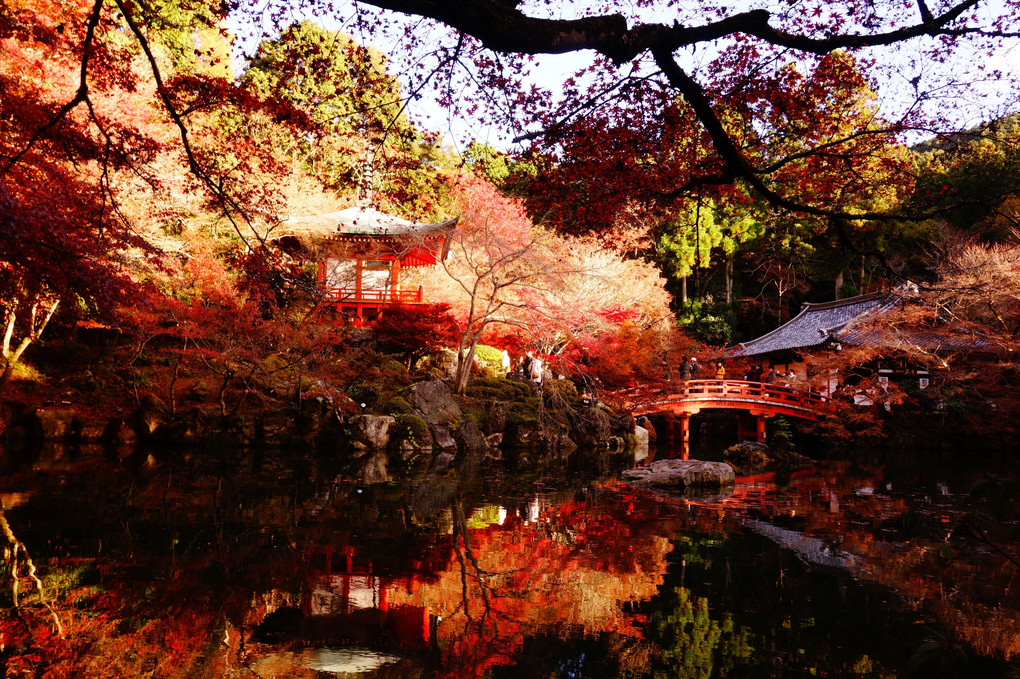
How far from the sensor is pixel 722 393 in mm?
20125

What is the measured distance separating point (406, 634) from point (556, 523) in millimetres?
3618

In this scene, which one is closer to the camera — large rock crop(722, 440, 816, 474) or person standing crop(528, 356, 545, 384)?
large rock crop(722, 440, 816, 474)

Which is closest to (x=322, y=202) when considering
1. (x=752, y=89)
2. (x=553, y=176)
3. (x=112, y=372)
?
(x=112, y=372)

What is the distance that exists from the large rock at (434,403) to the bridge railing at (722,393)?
6219mm

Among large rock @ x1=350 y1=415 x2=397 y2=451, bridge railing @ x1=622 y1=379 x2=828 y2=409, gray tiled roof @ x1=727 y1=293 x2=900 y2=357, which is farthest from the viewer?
gray tiled roof @ x1=727 y1=293 x2=900 y2=357

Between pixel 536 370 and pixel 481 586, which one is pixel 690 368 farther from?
pixel 481 586

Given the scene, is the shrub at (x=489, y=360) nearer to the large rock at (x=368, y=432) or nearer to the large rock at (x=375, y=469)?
the large rock at (x=368, y=432)

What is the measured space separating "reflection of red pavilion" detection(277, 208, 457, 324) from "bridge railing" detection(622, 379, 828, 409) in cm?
730

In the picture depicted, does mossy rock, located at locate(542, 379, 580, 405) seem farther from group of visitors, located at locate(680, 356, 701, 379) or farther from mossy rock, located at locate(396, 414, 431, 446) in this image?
group of visitors, located at locate(680, 356, 701, 379)

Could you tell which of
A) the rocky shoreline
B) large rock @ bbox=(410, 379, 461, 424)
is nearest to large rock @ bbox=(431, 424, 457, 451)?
the rocky shoreline

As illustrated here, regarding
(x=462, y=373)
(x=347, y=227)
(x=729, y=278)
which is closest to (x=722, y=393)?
(x=462, y=373)

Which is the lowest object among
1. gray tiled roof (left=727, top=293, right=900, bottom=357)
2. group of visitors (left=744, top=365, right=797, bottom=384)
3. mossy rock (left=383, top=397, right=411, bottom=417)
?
mossy rock (left=383, top=397, right=411, bottom=417)

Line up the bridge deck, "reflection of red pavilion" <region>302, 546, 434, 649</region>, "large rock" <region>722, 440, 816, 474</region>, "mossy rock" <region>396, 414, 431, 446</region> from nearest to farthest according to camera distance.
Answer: "reflection of red pavilion" <region>302, 546, 434, 649</region>
"mossy rock" <region>396, 414, 431, 446</region>
"large rock" <region>722, 440, 816, 474</region>
the bridge deck

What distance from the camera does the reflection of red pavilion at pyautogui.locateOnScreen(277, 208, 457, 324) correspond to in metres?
17.5
